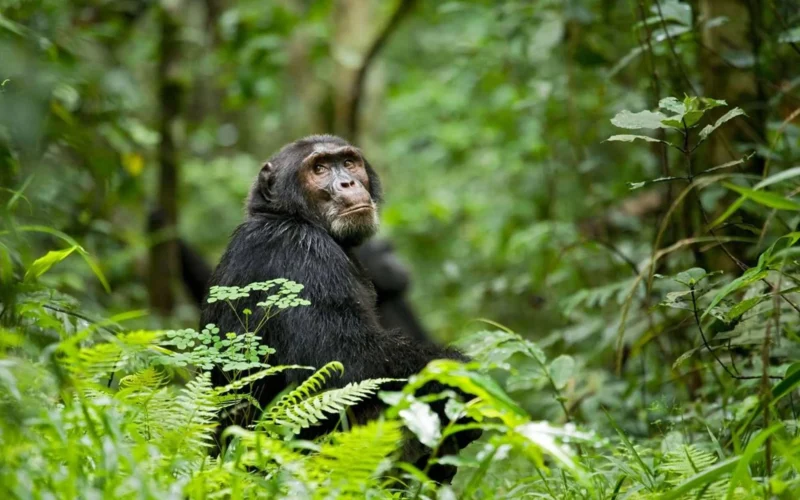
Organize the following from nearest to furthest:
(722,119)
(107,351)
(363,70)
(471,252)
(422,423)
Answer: (422,423) → (107,351) → (722,119) → (363,70) → (471,252)

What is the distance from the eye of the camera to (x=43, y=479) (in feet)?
7.63

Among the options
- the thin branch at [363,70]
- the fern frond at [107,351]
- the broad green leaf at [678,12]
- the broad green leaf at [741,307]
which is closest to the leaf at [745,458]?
the broad green leaf at [741,307]

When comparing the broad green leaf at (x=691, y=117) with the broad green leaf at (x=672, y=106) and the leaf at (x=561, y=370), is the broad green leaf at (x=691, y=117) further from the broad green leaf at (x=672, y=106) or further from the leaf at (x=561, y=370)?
the leaf at (x=561, y=370)

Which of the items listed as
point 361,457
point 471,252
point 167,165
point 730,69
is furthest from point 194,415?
point 471,252

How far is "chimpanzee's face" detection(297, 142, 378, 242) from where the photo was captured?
4863 mm

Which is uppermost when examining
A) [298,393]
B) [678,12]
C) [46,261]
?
[678,12]

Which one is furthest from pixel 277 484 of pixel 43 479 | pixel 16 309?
pixel 16 309

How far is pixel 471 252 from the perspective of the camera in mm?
10641

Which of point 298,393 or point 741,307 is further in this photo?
point 741,307

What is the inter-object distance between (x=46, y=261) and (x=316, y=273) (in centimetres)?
133

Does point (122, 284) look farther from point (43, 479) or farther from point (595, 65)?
point (43, 479)

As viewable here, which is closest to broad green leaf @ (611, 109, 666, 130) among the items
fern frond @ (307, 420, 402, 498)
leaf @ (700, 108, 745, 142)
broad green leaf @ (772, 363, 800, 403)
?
leaf @ (700, 108, 745, 142)

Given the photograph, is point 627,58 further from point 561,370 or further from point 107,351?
point 107,351

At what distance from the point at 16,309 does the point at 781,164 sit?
415 cm
